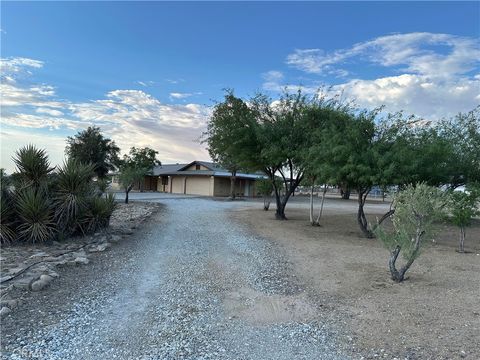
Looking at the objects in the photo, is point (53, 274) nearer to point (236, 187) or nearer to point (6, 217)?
point (6, 217)

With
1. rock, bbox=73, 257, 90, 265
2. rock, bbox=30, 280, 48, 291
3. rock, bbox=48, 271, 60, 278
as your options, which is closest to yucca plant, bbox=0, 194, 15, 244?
rock, bbox=73, 257, 90, 265

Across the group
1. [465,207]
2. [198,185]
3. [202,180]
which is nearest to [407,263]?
[465,207]

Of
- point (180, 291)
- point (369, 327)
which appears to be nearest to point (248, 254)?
point (180, 291)

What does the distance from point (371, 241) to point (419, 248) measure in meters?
5.73

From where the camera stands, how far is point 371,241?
12.2 m

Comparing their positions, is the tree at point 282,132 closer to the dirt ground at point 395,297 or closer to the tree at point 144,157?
the dirt ground at point 395,297

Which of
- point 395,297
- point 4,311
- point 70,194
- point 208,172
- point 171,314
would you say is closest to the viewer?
point 4,311

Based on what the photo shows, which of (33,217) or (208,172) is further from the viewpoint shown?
(208,172)

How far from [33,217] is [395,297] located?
876 centimetres

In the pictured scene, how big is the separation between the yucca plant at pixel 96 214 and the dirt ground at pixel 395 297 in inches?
215

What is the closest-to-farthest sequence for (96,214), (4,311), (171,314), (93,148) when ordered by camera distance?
1. (4,311)
2. (171,314)
3. (96,214)
4. (93,148)

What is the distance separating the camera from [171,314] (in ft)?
Result: 16.7

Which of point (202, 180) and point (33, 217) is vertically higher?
point (202, 180)

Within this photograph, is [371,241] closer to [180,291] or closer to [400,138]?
[400,138]
